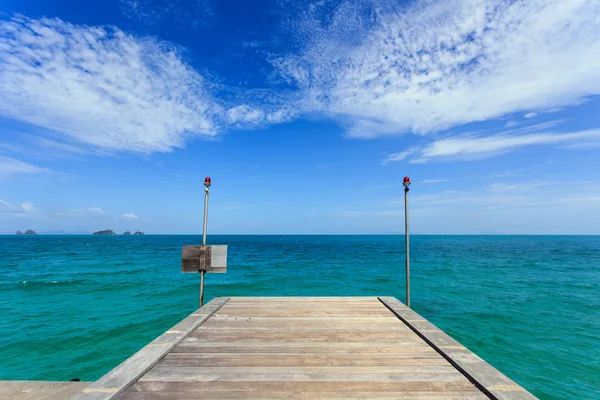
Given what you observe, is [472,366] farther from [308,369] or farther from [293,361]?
[293,361]

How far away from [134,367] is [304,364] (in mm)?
2353

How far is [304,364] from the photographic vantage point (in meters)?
4.00

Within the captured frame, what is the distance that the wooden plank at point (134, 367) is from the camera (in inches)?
128

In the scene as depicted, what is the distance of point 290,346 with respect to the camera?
4617 mm

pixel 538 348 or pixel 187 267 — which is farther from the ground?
pixel 187 267

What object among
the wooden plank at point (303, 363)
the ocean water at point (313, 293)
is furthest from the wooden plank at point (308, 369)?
the ocean water at point (313, 293)

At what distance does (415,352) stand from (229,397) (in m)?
2.88

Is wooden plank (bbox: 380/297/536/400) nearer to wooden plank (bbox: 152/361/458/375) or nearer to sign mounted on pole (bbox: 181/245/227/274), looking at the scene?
wooden plank (bbox: 152/361/458/375)

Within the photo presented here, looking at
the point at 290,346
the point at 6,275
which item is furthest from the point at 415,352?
the point at 6,275

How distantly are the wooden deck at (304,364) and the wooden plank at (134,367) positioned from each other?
13mm

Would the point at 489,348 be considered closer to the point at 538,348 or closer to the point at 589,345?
the point at 538,348

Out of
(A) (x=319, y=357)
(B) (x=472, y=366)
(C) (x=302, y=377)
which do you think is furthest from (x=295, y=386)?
(B) (x=472, y=366)

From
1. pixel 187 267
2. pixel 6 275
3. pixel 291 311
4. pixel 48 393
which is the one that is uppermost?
pixel 187 267

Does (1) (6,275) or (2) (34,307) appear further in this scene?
(1) (6,275)
